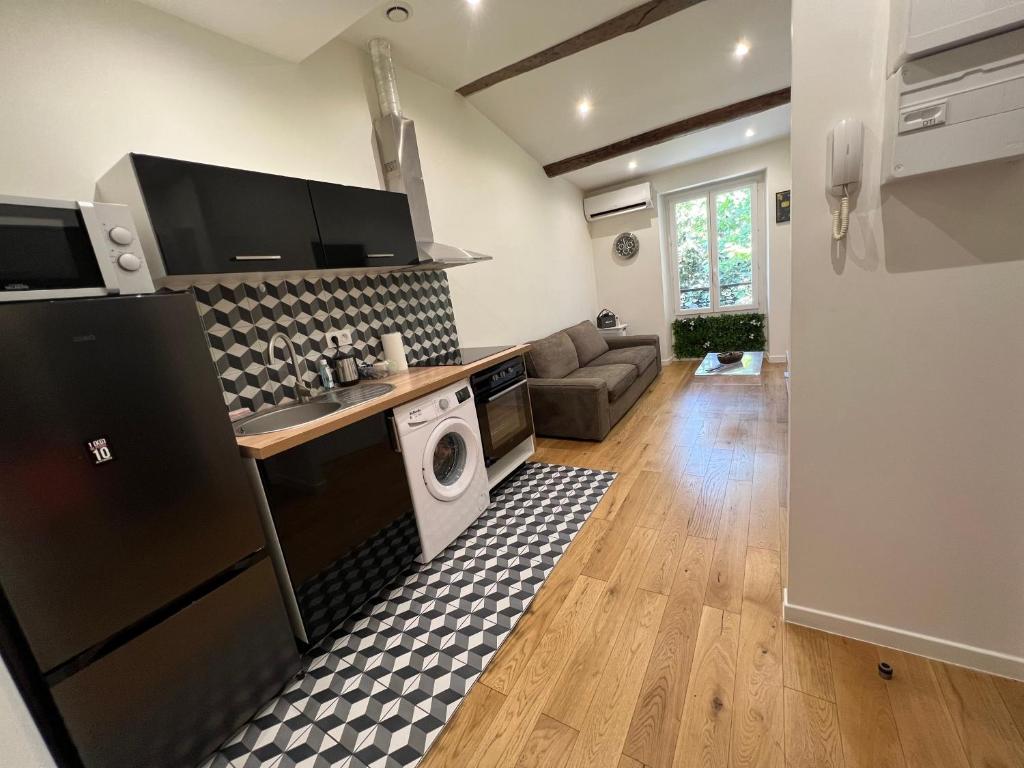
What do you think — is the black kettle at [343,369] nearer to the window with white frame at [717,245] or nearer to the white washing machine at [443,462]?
the white washing machine at [443,462]

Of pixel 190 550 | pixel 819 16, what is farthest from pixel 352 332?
pixel 819 16

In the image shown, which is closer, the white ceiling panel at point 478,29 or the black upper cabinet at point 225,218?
the black upper cabinet at point 225,218

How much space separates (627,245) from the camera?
559 cm

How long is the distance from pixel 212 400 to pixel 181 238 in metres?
0.63

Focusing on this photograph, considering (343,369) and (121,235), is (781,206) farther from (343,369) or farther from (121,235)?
(121,235)

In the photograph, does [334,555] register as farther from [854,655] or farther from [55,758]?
[854,655]

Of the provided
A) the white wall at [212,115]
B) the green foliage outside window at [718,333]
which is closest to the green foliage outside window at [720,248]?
the green foliage outside window at [718,333]

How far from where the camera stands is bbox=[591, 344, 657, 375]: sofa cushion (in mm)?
4238

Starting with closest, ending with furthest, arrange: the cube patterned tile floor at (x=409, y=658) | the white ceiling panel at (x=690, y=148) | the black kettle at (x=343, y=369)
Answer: the cube patterned tile floor at (x=409, y=658)
the black kettle at (x=343, y=369)
the white ceiling panel at (x=690, y=148)

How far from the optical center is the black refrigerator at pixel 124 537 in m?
0.87

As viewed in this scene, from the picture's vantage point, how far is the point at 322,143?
2143 mm

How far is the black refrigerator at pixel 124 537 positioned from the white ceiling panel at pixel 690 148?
15.5 feet

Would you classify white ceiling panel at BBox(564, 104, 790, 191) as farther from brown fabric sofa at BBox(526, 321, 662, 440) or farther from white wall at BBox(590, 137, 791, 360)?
brown fabric sofa at BBox(526, 321, 662, 440)

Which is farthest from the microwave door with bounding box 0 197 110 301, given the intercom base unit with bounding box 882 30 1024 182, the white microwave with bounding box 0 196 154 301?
the intercom base unit with bounding box 882 30 1024 182
